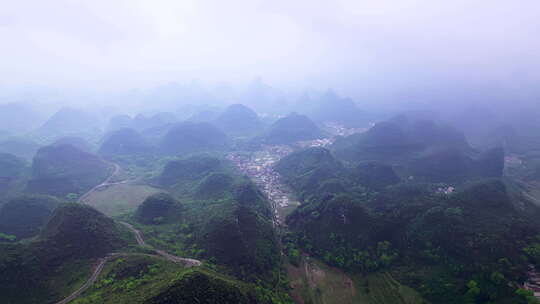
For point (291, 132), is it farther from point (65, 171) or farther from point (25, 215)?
point (25, 215)

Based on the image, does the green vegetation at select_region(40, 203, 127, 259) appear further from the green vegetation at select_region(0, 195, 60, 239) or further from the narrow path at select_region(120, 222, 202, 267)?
the green vegetation at select_region(0, 195, 60, 239)

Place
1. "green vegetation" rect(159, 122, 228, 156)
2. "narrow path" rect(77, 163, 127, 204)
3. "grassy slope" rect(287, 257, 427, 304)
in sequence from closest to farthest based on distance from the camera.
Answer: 1. "grassy slope" rect(287, 257, 427, 304)
2. "narrow path" rect(77, 163, 127, 204)
3. "green vegetation" rect(159, 122, 228, 156)

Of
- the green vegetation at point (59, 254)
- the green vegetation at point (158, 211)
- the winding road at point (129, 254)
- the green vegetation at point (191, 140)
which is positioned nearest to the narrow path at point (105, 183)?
the green vegetation at point (191, 140)

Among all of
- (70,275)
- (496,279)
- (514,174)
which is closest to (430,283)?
(496,279)

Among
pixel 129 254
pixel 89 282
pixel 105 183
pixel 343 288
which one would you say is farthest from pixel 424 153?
pixel 105 183

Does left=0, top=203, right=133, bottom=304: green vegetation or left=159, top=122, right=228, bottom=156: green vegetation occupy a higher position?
left=0, top=203, right=133, bottom=304: green vegetation

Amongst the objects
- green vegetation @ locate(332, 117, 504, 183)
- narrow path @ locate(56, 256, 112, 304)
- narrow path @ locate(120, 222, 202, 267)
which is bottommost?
green vegetation @ locate(332, 117, 504, 183)

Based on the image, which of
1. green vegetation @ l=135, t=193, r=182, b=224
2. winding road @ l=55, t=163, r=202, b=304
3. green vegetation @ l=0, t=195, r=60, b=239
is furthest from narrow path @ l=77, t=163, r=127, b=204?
winding road @ l=55, t=163, r=202, b=304

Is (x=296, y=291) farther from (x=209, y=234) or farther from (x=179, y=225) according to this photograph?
(x=179, y=225)

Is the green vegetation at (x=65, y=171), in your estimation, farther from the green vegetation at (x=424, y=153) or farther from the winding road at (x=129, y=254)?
the green vegetation at (x=424, y=153)

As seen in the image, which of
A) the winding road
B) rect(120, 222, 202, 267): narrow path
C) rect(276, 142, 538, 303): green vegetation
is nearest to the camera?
the winding road

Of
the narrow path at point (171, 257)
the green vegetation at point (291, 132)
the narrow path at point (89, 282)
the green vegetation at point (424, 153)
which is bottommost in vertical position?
the green vegetation at point (291, 132)
